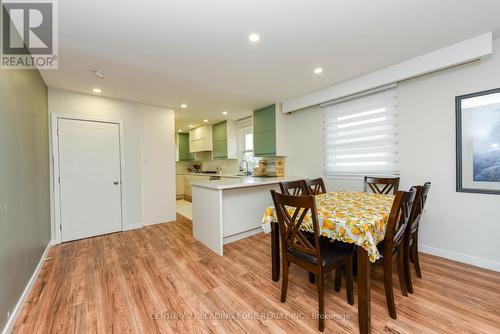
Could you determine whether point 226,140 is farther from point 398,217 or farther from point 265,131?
point 398,217

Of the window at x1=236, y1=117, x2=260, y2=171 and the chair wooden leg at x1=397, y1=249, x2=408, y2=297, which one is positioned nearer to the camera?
the chair wooden leg at x1=397, y1=249, x2=408, y2=297

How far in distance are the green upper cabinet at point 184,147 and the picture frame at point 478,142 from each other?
662 centimetres

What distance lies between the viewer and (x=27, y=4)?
5.16 feet

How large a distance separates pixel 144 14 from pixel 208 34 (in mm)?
524

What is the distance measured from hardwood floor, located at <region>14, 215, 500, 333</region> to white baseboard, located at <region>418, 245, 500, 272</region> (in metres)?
0.10

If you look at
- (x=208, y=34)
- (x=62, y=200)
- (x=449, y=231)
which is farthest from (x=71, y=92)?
(x=449, y=231)

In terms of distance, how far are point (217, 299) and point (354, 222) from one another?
131 centimetres

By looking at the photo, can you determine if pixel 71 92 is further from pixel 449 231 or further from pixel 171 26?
pixel 449 231

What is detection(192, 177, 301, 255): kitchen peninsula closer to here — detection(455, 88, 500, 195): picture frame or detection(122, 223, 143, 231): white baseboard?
detection(122, 223, 143, 231): white baseboard

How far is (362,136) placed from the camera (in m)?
3.14

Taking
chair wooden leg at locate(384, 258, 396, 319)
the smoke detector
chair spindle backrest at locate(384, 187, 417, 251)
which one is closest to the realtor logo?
the smoke detector

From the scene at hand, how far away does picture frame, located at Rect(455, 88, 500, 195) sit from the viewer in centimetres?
212

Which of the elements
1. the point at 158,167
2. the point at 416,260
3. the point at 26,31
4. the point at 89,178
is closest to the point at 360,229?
the point at 416,260

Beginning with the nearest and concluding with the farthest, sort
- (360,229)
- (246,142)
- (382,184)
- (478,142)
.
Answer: (360,229), (478,142), (382,184), (246,142)
